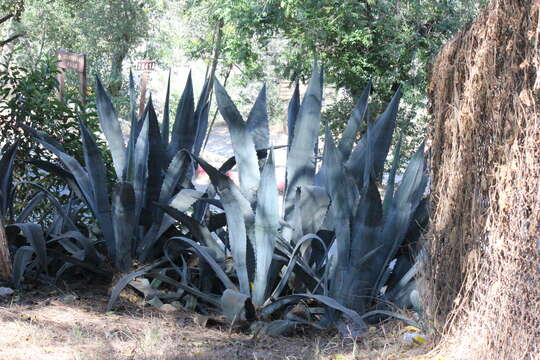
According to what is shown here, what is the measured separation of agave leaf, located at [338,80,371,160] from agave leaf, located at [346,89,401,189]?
0.11 m

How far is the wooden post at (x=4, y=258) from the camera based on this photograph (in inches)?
149

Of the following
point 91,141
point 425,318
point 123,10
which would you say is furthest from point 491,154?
point 123,10

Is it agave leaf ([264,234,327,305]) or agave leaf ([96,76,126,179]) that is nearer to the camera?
agave leaf ([264,234,327,305])

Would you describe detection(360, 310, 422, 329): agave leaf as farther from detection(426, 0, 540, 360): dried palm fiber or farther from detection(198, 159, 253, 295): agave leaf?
detection(198, 159, 253, 295): agave leaf

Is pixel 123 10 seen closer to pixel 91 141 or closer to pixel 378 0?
pixel 378 0

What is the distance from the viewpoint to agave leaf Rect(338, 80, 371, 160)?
164 inches

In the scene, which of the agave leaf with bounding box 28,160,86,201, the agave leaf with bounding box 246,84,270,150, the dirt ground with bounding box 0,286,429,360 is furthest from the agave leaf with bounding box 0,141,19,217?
the agave leaf with bounding box 246,84,270,150

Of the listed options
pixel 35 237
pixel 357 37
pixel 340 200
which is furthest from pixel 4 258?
pixel 357 37

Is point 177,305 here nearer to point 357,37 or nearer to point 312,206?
point 312,206

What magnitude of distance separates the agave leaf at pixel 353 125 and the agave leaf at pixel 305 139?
0.80 feet

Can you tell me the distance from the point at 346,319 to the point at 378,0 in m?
8.48

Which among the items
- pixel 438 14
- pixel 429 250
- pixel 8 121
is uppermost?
pixel 438 14

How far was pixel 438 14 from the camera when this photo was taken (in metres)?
11.7

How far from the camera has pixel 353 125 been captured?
4180mm
